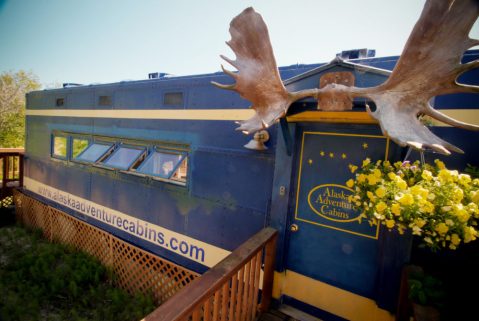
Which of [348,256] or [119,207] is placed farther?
[119,207]

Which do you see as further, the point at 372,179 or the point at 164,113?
the point at 164,113

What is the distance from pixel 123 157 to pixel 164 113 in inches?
58.1

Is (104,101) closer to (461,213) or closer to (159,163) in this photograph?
(159,163)

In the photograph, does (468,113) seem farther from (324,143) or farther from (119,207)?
(119,207)

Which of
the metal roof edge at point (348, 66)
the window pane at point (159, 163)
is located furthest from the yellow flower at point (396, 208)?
the window pane at point (159, 163)

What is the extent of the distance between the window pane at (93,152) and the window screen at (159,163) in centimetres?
144

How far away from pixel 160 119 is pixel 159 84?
2.10 feet

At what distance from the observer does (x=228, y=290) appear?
219cm

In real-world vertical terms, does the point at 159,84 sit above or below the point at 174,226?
above

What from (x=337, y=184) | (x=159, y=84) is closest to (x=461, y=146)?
(x=337, y=184)

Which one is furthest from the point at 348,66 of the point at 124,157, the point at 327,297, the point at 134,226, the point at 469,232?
the point at 134,226

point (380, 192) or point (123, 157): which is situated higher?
point (380, 192)

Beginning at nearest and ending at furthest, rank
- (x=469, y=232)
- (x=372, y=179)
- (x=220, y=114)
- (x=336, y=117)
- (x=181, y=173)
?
1. (x=469, y=232)
2. (x=372, y=179)
3. (x=336, y=117)
4. (x=220, y=114)
5. (x=181, y=173)

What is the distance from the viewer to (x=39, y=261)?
5.52 meters
